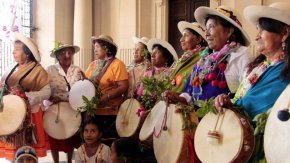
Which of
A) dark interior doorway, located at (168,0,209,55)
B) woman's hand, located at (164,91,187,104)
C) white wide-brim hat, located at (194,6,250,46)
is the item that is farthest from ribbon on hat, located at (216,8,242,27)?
dark interior doorway, located at (168,0,209,55)

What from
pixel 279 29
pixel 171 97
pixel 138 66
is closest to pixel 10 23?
pixel 138 66

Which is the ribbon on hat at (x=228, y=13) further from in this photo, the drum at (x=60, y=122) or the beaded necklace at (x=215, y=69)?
the drum at (x=60, y=122)

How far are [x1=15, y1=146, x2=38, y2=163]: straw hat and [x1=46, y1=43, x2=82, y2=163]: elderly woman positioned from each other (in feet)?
2.48

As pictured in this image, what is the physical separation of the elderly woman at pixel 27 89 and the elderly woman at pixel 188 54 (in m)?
1.29

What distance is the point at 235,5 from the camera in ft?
25.5

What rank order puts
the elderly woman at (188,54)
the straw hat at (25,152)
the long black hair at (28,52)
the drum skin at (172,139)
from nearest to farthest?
the drum skin at (172,139), the elderly woman at (188,54), the straw hat at (25,152), the long black hair at (28,52)

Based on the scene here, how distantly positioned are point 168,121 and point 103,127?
1.51 metres

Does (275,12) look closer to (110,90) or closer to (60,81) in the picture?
(110,90)

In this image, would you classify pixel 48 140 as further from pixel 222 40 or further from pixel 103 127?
pixel 222 40

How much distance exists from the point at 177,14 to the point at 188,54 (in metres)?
6.32

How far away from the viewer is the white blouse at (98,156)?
3.80m

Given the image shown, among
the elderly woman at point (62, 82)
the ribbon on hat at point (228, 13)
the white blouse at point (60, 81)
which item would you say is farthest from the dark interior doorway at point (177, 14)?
the ribbon on hat at point (228, 13)

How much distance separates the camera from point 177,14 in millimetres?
9391

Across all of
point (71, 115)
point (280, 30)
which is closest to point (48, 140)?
point (71, 115)
